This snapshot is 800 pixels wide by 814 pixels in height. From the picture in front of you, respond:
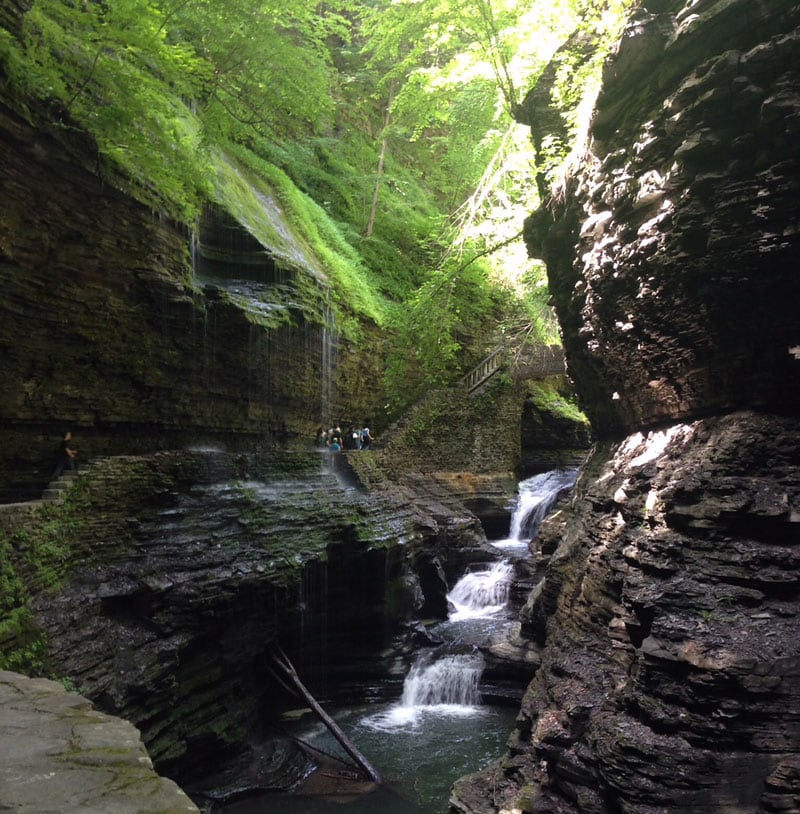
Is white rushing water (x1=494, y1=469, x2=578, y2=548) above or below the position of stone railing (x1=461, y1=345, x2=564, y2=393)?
below

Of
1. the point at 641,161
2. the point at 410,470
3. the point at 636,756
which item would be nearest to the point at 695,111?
the point at 641,161

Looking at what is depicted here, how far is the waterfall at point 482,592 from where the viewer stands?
14781mm

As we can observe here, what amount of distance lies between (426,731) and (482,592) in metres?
5.81

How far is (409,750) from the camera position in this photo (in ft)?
29.7

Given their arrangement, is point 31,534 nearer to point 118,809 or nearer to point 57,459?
point 57,459

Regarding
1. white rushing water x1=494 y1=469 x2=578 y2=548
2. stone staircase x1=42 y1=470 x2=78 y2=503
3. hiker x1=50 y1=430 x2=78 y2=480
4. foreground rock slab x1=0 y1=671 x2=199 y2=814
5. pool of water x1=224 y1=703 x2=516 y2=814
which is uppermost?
hiker x1=50 y1=430 x2=78 y2=480

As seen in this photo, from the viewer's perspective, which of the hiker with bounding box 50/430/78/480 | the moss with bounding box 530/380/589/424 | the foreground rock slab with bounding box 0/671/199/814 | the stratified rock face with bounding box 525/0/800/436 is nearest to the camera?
the foreground rock slab with bounding box 0/671/199/814

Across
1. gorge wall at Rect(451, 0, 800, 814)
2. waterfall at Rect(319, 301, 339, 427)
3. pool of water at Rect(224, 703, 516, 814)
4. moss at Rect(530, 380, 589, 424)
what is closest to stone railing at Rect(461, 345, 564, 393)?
moss at Rect(530, 380, 589, 424)

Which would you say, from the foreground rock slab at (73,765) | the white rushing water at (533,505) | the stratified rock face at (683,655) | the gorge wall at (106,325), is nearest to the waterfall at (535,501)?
the white rushing water at (533,505)

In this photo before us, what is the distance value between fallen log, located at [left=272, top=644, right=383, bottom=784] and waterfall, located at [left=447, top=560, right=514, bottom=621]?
542 cm

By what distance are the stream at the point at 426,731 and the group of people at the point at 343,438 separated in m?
5.56

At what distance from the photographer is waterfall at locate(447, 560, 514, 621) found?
14.8 meters

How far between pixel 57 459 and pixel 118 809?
8693mm

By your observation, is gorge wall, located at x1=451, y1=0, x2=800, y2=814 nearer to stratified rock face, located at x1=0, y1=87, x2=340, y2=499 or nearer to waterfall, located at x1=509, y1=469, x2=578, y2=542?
stratified rock face, located at x1=0, y1=87, x2=340, y2=499
